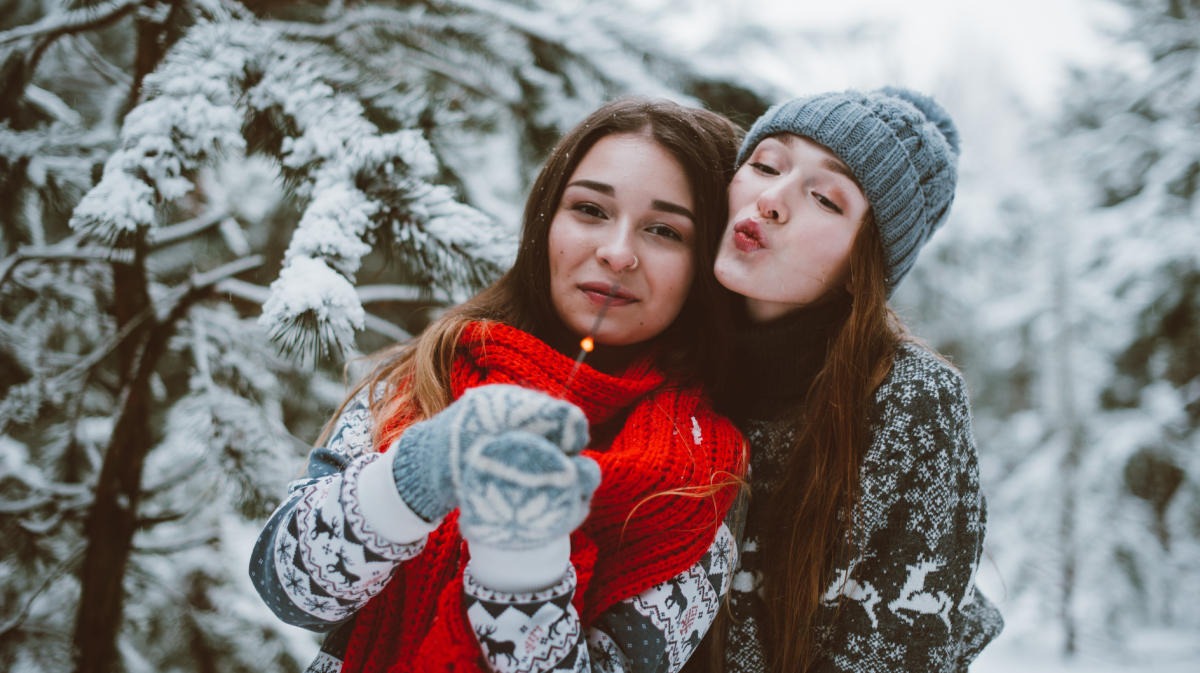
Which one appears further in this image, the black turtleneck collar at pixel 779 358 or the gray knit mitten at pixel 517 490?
the black turtleneck collar at pixel 779 358

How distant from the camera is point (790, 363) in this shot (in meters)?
1.66

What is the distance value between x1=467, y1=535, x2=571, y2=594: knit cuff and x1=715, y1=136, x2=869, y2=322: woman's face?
82 centimetres

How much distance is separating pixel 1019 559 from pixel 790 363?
5.99 meters

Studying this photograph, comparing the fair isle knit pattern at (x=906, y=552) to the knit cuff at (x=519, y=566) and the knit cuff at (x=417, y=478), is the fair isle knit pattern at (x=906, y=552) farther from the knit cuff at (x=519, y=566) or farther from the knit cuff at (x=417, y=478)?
the knit cuff at (x=417, y=478)

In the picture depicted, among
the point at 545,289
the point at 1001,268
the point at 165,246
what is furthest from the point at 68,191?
the point at 1001,268

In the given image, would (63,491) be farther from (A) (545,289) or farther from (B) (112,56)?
(B) (112,56)

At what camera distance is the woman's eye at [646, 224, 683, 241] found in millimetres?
1516

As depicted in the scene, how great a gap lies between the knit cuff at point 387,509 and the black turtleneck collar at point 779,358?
1.01m

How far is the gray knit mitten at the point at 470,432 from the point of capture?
90 centimetres

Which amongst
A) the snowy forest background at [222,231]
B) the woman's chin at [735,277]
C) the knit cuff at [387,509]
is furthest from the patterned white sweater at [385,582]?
the woman's chin at [735,277]

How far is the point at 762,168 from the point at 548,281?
617 millimetres

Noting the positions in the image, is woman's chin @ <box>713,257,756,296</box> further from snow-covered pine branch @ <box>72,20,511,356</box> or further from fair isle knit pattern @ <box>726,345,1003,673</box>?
snow-covered pine branch @ <box>72,20,511,356</box>

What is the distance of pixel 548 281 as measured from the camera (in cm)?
158

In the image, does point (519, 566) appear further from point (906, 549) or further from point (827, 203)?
point (827, 203)
